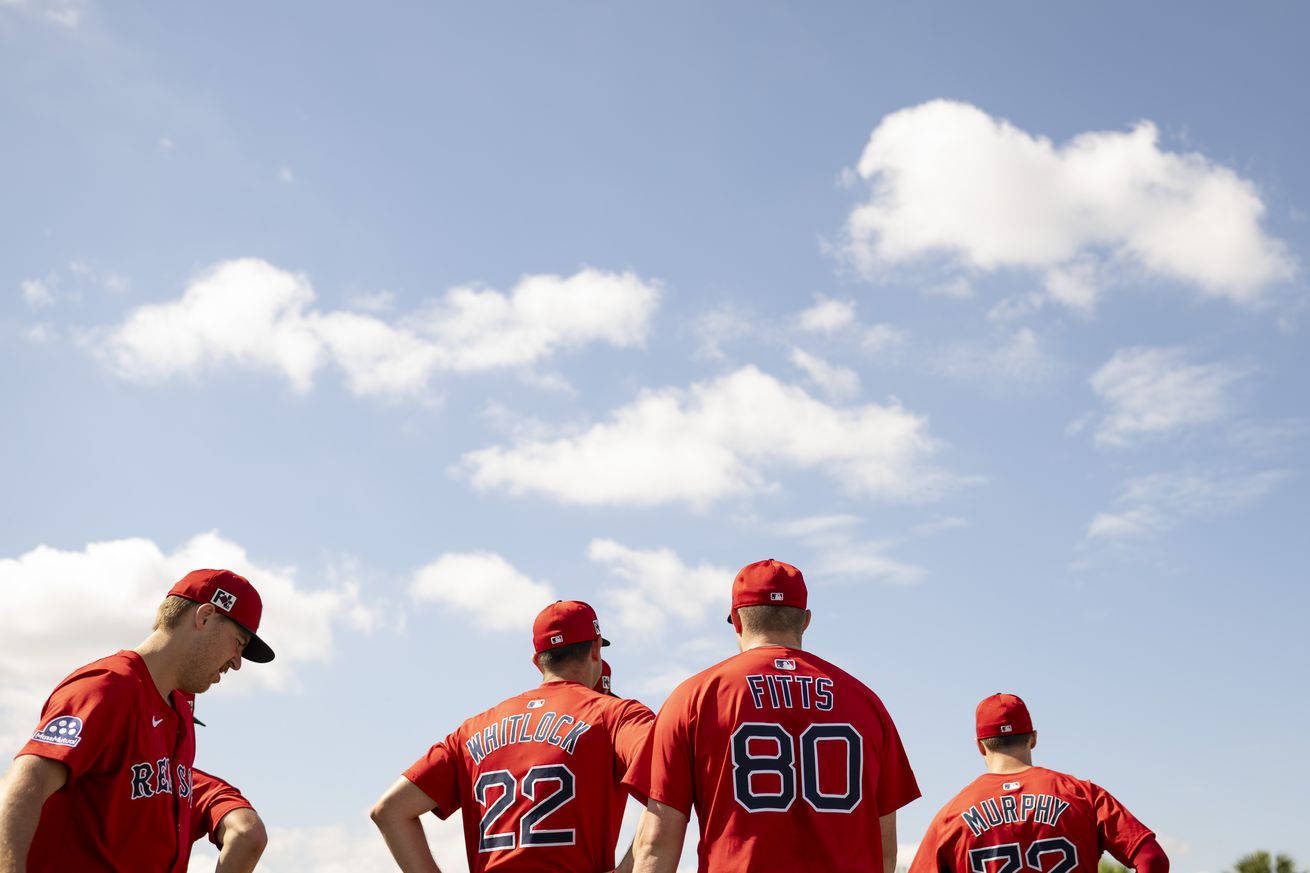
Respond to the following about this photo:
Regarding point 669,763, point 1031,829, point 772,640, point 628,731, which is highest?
point 772,640

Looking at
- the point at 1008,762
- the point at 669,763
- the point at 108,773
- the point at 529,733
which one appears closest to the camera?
the point at 108,773

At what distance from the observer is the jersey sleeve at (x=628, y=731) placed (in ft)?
22.9

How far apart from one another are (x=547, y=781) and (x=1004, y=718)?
15.4 ft

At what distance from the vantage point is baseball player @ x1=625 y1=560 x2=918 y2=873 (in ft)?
19.8

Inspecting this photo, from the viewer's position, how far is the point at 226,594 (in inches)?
252

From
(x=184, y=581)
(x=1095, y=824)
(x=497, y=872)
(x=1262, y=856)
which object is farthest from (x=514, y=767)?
(x=1262, y=856)

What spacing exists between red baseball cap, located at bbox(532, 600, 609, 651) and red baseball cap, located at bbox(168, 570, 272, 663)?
188 cm

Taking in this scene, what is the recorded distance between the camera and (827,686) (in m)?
6.33

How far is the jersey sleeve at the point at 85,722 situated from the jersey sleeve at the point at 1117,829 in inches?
280

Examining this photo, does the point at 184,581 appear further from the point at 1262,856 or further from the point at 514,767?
the point at 1262,856

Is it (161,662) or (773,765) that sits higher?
(161,662)

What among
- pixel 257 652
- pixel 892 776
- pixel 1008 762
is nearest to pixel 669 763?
pixel 892 776

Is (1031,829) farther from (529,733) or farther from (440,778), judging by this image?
(440,778)

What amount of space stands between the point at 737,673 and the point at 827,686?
480 millimetres
